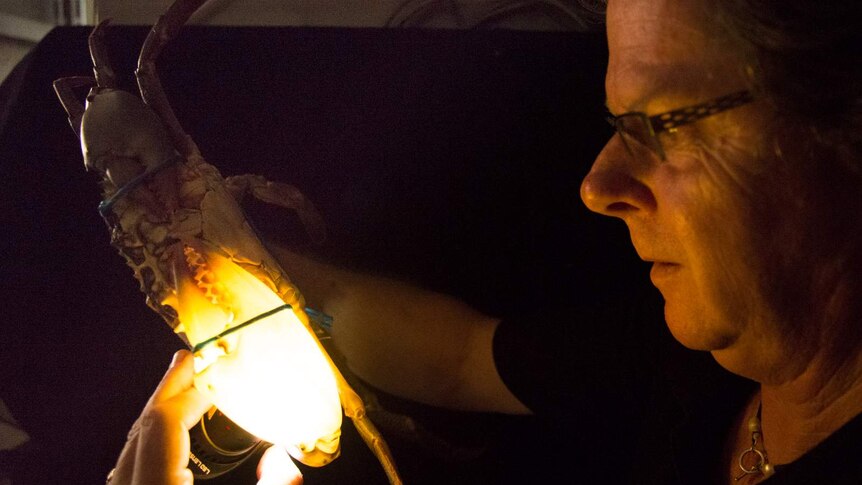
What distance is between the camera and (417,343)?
1121 mm

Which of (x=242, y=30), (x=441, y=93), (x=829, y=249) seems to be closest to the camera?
(x=829, y=249)

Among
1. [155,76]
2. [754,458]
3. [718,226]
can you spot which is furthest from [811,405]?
[155,76]

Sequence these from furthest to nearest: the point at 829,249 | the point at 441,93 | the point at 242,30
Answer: the point at 441,93 < the point at 242,30 < the point at 829,249

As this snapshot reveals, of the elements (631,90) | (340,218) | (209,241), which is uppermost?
(631,90)

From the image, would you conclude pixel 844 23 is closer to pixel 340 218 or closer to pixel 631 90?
pixel 631 90

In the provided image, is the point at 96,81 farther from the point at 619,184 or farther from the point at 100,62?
the point at 619,184

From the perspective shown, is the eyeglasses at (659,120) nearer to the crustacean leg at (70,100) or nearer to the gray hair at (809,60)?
the gray hair at (809,60)

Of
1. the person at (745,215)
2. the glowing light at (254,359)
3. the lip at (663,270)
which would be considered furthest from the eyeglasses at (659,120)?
the glowing light at (254,359)

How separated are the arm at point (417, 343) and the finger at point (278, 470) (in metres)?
0.31

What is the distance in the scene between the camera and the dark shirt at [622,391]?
91 cm

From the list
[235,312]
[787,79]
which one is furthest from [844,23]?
[235,312]

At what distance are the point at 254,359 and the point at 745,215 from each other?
50 cm

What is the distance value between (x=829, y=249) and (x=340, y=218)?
685mm

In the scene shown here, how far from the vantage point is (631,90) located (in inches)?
25.5
